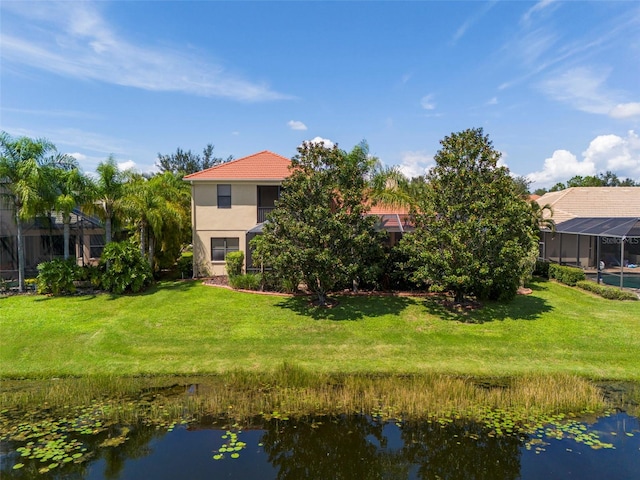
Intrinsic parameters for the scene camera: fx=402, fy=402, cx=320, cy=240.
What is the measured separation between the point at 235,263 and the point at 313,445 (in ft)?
46.8

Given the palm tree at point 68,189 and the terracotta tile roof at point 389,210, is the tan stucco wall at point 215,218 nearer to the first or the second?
the palm tree at point 68,189

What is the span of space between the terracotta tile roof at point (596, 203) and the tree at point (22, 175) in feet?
111

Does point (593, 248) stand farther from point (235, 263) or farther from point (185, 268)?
point (185, 268)

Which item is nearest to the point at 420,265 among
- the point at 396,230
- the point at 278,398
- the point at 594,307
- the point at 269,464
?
the point at 396,230

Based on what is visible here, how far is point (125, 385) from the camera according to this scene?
1038cm

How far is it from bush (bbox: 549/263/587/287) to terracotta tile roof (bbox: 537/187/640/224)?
963 cm

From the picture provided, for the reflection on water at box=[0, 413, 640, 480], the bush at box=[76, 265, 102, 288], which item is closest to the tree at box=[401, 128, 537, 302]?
the reflection on water at box=[0, 413, 640, 480]

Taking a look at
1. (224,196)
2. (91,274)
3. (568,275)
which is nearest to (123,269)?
(91,274)

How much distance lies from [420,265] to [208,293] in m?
9.78

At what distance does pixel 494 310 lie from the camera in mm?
16250

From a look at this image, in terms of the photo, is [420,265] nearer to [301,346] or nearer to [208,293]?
[301,346]

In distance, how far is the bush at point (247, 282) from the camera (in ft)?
63.9

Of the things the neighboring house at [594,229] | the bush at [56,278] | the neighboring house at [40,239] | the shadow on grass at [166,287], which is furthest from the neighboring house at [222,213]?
the neighboring house at [594,229]

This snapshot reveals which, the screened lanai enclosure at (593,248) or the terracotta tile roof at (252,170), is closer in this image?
the terracotta tile roof at (252,170)
